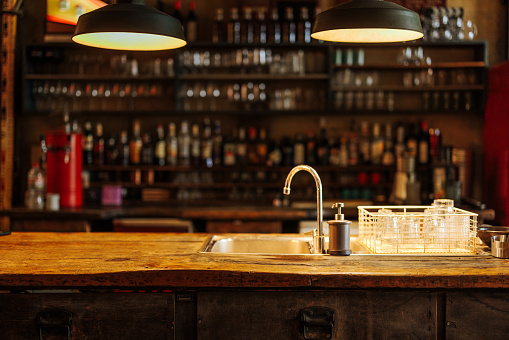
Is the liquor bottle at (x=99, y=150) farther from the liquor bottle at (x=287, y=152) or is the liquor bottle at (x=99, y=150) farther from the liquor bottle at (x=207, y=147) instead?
the liquor bottle at (x=287, y=152)

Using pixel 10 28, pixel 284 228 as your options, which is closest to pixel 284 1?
pixel 284 228

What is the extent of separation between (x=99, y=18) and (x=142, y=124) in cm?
328

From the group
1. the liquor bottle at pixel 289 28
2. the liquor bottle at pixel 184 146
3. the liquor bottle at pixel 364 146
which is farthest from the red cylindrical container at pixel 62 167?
the liquor bottle at pixel 364 146

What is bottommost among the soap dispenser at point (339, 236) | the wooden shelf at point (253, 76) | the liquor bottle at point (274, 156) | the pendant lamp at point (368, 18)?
the soap dispenser at point (339, 236)

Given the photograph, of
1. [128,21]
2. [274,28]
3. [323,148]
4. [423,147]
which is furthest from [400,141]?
[128,21]

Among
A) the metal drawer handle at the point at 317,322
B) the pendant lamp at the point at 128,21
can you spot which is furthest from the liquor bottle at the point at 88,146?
the metal drawer handle at the point at 317,322

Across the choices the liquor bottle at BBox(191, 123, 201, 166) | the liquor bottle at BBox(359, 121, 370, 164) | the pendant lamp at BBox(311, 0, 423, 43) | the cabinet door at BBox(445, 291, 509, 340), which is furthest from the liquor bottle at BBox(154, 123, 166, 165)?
the cabinet door at BBox(445, 291, 509, 340)

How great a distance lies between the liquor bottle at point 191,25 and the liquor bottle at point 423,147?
2271 mm

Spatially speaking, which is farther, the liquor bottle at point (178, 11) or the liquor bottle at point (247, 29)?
the liquor bottle at point (178, 11)

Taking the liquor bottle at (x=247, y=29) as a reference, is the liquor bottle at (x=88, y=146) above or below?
below

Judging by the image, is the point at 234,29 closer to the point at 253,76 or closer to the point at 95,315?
the point at 253,76

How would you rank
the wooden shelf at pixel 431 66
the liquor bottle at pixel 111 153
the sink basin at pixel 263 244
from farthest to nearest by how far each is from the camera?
the liquor bottle at pixel 111 153
the wooden shelf at pixel 431 66
the sink basin at pixel 263 244

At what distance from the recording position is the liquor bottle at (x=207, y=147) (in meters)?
5.27

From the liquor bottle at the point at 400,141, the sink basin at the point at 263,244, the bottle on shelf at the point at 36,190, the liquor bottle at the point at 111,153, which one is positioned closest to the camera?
the sink basin at the point at 263,244
